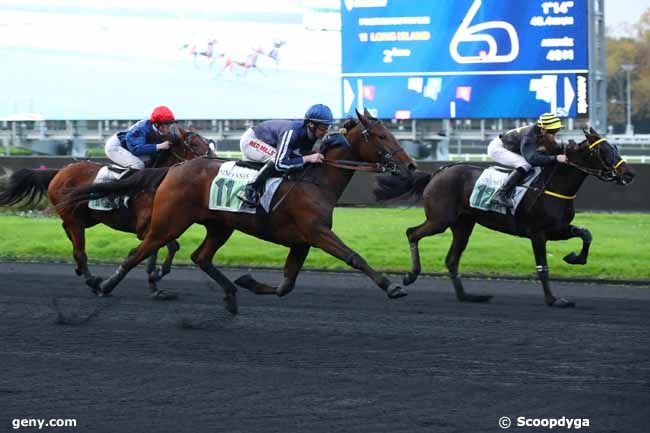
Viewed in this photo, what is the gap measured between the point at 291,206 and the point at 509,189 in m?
2.67

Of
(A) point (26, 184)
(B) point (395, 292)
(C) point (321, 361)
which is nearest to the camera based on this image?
(C) point (321, 361)

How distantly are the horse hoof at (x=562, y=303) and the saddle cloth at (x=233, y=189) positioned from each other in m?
2.79

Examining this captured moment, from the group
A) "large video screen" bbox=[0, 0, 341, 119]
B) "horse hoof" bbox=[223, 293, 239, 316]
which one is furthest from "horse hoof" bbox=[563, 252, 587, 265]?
"large video screen" bbox=[0, 0, 341, 119]

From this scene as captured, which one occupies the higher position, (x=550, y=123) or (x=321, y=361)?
(x=550, y=123)

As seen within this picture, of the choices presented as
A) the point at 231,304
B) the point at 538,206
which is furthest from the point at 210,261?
the point at 538,206

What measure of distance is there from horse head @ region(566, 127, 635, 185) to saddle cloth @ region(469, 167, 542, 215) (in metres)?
0.43

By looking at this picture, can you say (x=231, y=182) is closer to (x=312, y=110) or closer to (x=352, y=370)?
(x=312, y=110)

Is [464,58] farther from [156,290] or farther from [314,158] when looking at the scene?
[314,158]

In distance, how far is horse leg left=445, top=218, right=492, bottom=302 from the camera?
433 inches

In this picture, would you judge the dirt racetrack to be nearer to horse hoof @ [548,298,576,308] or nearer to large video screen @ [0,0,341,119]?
horse hoof @ [548,298,576,308]

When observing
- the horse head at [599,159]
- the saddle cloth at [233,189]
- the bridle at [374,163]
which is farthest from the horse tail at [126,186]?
the horse head at [599,159]

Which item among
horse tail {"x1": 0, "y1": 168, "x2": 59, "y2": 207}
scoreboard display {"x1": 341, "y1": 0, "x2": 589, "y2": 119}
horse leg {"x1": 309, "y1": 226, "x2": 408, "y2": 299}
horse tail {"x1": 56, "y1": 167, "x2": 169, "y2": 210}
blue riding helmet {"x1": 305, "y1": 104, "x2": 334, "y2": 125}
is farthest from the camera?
scoreboard display {"x1": 341, "y1": 0, "x2": 589, "y2": 119}

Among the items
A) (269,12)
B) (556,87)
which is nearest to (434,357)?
(556,87)

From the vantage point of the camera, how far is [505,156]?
11641mm
